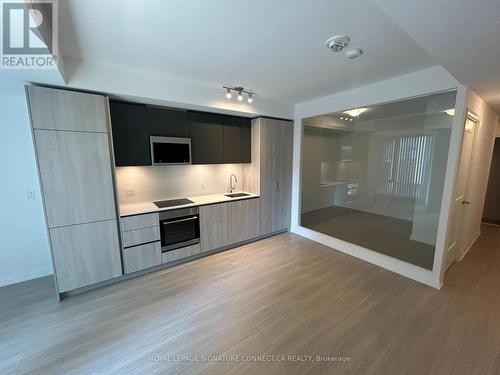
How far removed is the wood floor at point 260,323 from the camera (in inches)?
64.2

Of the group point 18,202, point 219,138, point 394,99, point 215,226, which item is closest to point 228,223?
point 215,226

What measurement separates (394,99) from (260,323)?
319cm

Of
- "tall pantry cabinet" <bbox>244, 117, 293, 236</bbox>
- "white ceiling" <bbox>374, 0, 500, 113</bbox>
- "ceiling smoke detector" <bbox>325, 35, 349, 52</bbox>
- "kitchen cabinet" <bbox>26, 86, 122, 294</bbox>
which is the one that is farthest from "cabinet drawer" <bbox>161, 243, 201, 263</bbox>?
"white ceiling" <bbox>374, 0, 500, 113</bbox>

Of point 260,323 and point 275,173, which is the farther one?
point 275,173

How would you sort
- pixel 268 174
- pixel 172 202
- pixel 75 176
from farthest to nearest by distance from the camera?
pixel 268 174
pixel 172 202
pixel 75 176

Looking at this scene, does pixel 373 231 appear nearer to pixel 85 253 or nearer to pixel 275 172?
pixel 275 172

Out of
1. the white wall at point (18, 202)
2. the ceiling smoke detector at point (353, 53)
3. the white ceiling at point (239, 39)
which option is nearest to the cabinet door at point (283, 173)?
the white ceiling at point (239, 39)

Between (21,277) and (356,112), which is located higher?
(356,112)

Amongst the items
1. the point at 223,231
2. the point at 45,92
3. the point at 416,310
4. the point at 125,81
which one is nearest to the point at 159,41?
the point at 125,81

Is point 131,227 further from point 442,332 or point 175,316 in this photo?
point 442,332

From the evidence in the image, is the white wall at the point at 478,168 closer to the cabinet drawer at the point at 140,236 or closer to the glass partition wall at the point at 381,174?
the glass partition wall at the point at 381,174

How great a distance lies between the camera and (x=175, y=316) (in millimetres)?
2121

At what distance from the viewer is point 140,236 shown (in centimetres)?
274

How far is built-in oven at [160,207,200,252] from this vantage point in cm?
292
